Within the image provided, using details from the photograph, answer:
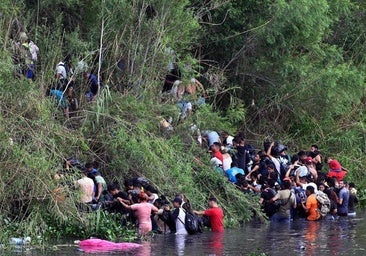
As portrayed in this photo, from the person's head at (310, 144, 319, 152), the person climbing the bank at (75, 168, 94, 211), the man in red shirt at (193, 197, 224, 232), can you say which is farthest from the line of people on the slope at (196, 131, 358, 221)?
the person climbing the bank at (75, 168, 94, 211)

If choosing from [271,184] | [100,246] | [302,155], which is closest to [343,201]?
[302,155]

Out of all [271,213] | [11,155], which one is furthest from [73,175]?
[271,213]

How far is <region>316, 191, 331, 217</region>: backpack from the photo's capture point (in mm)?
28364

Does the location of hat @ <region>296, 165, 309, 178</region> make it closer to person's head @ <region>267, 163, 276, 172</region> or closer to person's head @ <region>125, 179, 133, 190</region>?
person's head @ <region>267, 163, 276, 172</region>

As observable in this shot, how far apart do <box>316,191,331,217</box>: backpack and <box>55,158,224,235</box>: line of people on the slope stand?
4.03 metres

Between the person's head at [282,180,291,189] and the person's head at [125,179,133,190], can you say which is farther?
the person's head at [282,180,291,189]

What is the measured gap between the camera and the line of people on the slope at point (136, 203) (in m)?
23.3

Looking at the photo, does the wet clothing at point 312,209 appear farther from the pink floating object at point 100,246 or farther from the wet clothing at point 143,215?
the pink floating object at point 100,246

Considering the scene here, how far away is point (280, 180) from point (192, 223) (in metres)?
5.02

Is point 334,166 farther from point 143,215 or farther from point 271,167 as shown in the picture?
point 143,215

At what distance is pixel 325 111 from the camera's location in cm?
3284

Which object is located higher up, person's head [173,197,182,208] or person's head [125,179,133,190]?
person's head [125,179,133,190]

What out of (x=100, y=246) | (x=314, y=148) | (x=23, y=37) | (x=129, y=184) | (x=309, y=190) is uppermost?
(x=23, y=37)

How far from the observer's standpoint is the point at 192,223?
24.3m
